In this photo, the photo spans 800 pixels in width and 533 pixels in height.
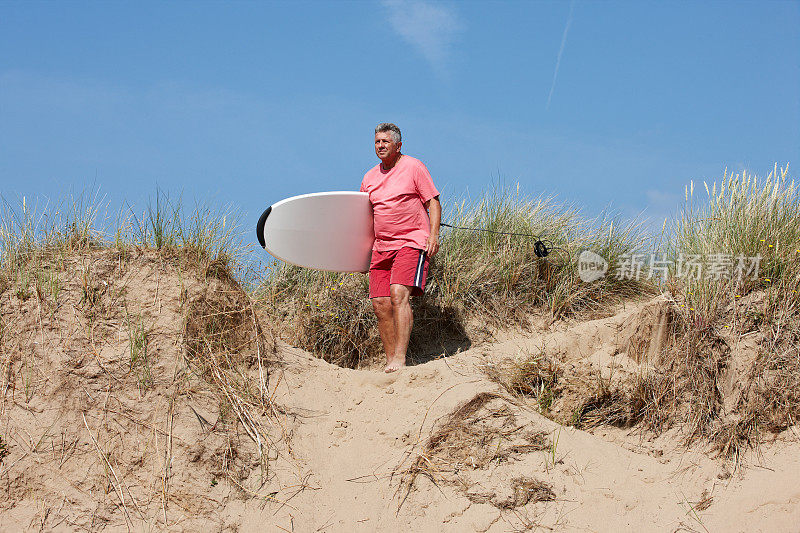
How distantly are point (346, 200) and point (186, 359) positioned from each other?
1.90 metres

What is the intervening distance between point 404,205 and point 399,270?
0.54 m

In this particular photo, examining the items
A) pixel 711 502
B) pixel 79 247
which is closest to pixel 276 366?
pixel 79 247

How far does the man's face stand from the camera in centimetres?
554

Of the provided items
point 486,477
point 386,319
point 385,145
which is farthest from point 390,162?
point 486,477

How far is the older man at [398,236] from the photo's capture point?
536cm

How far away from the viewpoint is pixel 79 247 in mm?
5141

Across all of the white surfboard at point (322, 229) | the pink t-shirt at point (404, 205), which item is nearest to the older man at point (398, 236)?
the pink t-shirt at point (404, 205)

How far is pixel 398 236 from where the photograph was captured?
18.1ft

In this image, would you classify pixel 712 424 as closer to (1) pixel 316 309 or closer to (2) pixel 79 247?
(1) pixel 316 309

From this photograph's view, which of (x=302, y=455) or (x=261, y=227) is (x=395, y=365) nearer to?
(x=302, y=455)

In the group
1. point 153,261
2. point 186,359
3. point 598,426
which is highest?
point 153,261

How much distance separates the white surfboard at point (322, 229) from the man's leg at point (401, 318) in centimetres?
64

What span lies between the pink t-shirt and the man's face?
101 mm

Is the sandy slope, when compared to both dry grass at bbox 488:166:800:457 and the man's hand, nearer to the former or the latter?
dry grass at bbox 488:166:800:457
